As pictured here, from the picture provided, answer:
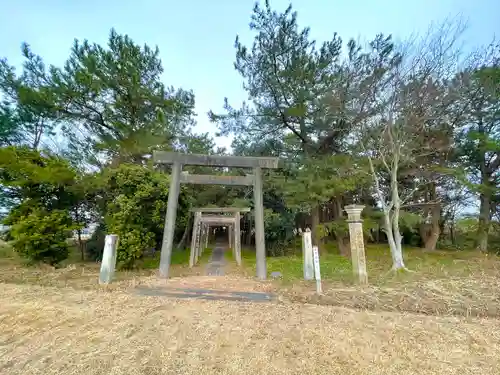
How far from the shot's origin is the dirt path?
8.17ft

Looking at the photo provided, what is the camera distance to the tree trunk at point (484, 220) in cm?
1175

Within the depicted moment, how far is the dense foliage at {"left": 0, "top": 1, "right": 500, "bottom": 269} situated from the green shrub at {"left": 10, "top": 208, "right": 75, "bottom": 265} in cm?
3

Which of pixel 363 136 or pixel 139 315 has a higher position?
pixel 363 136

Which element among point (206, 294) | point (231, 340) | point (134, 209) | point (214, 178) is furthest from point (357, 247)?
point (134, 209)

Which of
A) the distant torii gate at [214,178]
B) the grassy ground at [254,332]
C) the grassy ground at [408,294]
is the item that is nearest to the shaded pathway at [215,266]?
the distant torii gate at [214,178]

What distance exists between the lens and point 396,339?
3.10 metres

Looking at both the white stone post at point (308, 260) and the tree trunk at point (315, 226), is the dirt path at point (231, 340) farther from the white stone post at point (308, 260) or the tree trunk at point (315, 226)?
the tree trunk at point (315, 226)

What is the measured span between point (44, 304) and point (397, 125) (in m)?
9.18

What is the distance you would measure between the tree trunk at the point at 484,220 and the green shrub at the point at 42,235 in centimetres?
1664

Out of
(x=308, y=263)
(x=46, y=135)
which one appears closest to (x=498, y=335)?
(x=308, y=263)

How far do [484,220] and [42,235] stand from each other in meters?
17.4

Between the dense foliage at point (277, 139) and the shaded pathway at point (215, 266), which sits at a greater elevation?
the dense foliage at point (277, 139)

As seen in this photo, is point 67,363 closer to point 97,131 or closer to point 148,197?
point 148,197

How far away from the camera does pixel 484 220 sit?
38.9 ft
